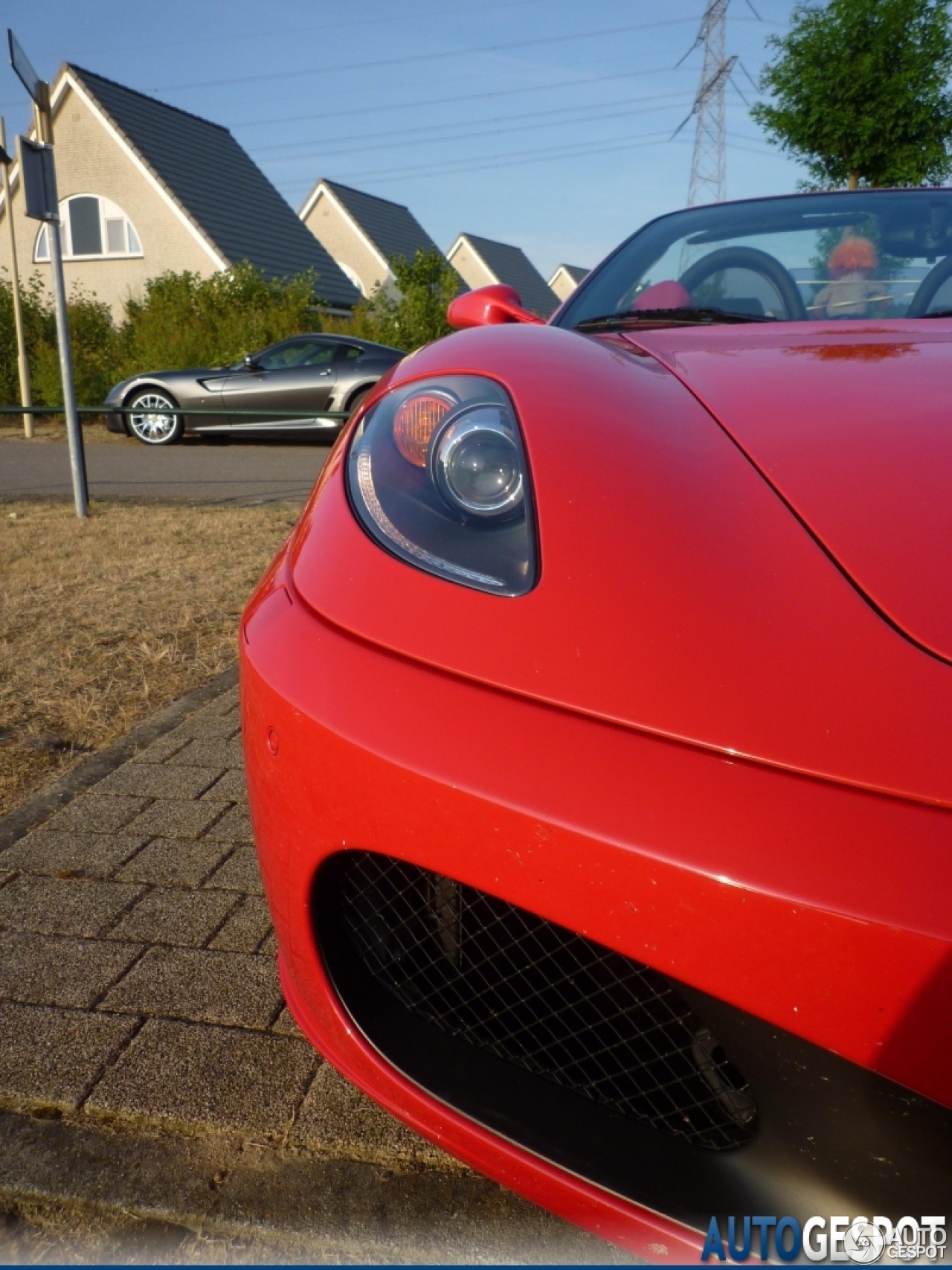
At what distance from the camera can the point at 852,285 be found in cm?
245

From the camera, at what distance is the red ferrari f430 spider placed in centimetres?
86

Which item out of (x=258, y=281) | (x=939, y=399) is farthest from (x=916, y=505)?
(x=258, y=281)

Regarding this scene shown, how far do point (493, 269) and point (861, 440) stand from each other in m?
51.3

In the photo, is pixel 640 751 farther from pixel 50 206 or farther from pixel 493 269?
pixel 493 269

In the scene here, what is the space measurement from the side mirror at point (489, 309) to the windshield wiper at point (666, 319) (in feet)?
0.66

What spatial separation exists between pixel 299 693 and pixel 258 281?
17.2m

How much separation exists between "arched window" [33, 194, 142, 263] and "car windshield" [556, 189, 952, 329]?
2193cm

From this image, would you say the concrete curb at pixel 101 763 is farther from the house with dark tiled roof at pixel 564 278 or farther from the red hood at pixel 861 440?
the house with dark tiled roof at pixel 564 278

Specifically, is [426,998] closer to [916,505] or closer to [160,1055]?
[160,1055]

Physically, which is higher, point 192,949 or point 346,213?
point 346,213

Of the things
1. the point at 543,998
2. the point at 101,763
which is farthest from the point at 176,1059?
the point at 101,763

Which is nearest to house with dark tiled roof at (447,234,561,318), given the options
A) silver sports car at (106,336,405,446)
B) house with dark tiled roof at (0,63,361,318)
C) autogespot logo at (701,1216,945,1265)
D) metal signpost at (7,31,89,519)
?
house with dark tiled roof at (0,63,361,318)

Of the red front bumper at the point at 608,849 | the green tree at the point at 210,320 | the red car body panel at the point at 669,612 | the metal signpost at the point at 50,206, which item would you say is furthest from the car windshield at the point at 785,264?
the green tree at the point at 210,320

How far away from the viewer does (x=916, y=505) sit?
116cm
